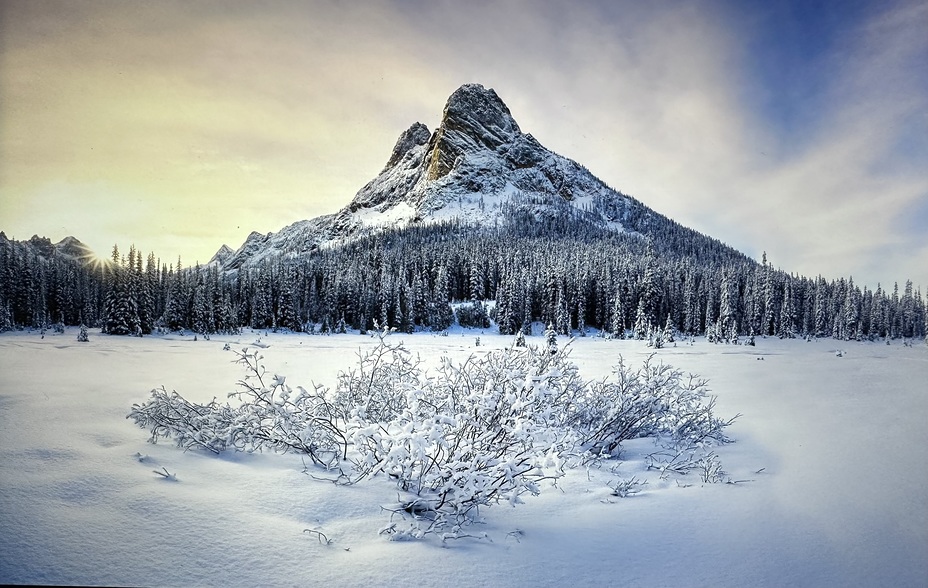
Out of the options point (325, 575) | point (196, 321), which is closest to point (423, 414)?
point (325, 575)

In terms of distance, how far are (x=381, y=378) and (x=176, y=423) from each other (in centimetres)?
284

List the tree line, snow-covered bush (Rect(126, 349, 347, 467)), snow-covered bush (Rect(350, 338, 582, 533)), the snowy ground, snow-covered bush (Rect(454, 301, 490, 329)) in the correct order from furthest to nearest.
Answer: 1. snow-covered bush (Rect(454, 301, 490, 329))
2. the tree line
3. snow-covered bush (Rect(126, 349, 347, 467))
4. snow-covered bush (Rect(350, 338, 582, 533))
5. the snowy ground

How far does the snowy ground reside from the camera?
2.93 metres

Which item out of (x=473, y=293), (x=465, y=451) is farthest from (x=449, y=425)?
(x=473, y=293)

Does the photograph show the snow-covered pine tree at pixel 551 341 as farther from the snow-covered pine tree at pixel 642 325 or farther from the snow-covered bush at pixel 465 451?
the snow-covered pine tree at pixel 642 325

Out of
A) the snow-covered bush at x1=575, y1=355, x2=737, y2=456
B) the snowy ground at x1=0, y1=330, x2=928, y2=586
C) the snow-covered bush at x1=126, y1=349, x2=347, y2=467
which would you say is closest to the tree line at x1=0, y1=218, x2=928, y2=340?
the snowy ground at x1=0, y1=330, x2=928, y2=586

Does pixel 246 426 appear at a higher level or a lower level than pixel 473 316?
lower

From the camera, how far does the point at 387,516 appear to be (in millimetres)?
3930

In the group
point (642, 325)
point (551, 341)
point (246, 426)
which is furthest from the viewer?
point (642, 325)

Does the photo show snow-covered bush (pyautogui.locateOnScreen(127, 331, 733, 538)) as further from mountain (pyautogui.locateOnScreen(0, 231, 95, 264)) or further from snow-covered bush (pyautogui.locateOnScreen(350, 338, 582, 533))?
mountain (pyautogui.locateOnScreen(0, 231, 95, 264))

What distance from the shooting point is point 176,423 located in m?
5.09

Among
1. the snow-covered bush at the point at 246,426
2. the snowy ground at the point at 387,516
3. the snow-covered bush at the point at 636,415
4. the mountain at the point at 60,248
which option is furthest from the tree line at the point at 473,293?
the snow-covered bush at the point at 636,415

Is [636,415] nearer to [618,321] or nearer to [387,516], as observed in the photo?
[387,516]

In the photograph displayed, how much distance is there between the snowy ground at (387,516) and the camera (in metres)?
2.93
